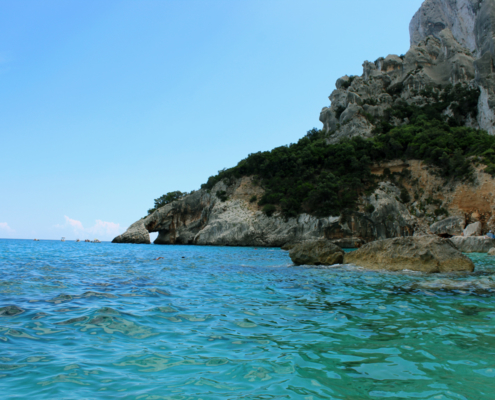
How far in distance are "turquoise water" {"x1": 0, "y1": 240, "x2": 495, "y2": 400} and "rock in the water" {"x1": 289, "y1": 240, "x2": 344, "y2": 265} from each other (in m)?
9.37

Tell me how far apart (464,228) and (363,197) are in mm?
14506

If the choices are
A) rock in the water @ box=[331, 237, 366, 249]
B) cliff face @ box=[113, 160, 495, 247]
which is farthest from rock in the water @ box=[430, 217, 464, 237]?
rock in the water @ box=[331, 237, 366, 249]

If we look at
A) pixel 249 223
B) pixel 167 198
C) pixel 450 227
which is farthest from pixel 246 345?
pixel 167 198

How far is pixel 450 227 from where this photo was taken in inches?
1635

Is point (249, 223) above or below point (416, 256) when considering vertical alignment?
above

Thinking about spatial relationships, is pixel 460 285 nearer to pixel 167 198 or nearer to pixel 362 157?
pixel 362 157

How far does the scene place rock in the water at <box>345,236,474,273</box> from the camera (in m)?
14.0

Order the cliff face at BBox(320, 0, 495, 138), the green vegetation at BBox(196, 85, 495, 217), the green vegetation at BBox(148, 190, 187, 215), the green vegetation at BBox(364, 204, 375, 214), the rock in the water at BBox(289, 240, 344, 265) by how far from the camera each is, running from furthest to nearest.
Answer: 1. the green vegetation at BBox(148, 190, 187, 215)
2. the cliff face at BBox(320, 0, 495, 138)
3. the green vegetation at BBox(196, 85, 495, 217)
4. the green vegetation at BBox(364, 204, 375, 214)
5. the rock in the water at BBox(289, 240, 344, 265)

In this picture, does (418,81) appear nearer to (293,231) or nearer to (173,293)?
(293,231)

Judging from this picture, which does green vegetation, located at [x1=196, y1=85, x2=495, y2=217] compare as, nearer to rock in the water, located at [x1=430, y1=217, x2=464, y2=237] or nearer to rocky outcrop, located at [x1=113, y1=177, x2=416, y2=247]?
rocky outcrop, located at [x1=113, y1=177, x2=416, y2=247]

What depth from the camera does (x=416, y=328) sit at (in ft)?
18.2

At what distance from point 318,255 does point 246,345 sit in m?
14.4

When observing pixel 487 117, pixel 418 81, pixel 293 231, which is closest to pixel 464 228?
pixel 293 231

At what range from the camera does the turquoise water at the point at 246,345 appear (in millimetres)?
3373
